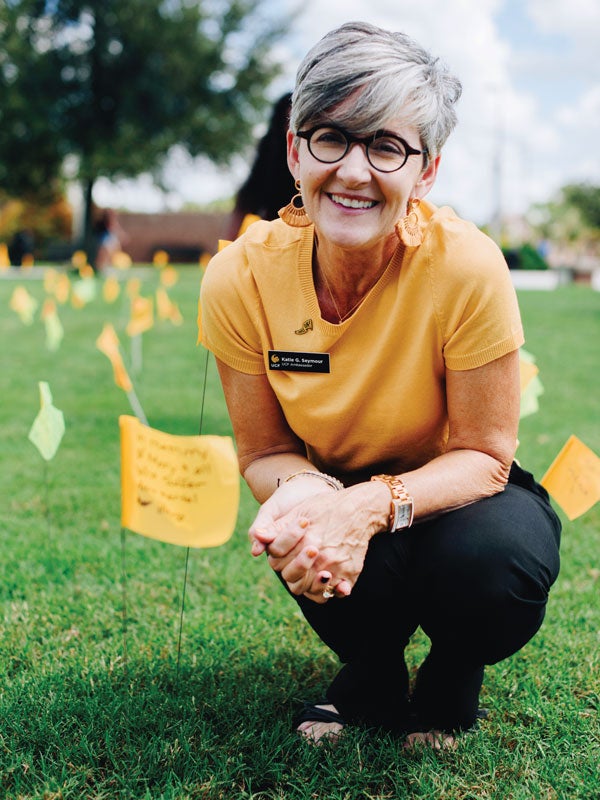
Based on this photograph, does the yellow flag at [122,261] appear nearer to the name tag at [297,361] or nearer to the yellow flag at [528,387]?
the yellow flag at [528,387]

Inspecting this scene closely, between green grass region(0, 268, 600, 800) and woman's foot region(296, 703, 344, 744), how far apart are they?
32mm

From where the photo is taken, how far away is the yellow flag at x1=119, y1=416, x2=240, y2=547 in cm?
175

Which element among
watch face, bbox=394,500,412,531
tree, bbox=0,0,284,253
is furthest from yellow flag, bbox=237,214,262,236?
tree, bbox=0,0,284,253

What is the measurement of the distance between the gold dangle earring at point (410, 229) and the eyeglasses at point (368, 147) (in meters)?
0.13

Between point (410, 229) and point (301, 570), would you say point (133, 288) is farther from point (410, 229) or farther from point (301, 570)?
point (301, 570)

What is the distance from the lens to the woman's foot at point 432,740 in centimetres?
186

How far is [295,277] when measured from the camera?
6.18ft

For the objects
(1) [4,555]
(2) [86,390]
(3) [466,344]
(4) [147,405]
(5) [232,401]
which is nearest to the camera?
(3) [466,344]

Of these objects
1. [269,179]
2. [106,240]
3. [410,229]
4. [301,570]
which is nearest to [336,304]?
[410,229]

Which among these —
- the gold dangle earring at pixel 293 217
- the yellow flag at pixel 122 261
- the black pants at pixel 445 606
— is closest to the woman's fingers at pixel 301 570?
the black pants at pixel 445 606

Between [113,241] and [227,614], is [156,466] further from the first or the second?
[113,241]

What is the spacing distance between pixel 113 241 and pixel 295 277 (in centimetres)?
1779

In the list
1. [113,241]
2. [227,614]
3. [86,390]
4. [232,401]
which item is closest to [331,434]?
[232,401]

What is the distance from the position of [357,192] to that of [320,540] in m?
0.69
